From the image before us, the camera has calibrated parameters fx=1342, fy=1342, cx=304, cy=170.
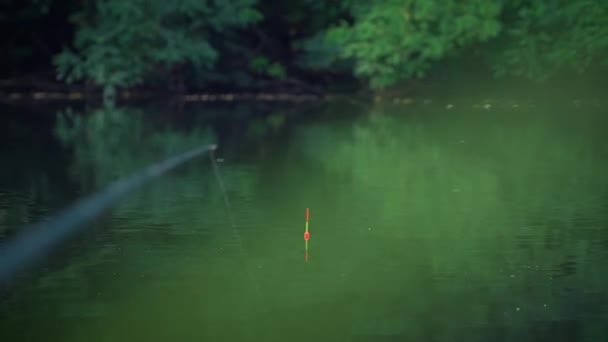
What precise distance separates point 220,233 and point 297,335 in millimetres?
4512

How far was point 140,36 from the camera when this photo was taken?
49.0 m

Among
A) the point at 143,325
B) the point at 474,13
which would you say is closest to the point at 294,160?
the point at 143,325

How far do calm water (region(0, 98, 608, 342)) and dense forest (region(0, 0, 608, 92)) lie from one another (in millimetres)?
21439

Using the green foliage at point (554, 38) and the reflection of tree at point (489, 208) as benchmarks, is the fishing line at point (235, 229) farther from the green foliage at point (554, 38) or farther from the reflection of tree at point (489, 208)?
the green foliage at point (554, 38)

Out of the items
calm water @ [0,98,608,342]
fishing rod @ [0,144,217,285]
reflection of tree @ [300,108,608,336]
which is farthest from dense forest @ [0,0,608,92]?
fishing rod @ [0,144,217,285]

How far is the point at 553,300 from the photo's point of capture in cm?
930

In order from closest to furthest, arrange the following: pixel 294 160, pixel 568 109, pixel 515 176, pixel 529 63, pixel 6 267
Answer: pixel 6 267, pixel 515 176, pixel 294 160, pixel 568 109, pixel 529 63

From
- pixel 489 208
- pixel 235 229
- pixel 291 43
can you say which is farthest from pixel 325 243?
pixel 291 43

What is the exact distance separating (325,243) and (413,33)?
35656 mm

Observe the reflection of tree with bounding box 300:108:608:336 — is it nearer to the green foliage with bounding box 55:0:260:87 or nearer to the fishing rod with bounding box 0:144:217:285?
the fishing rod with bounding box 0:144:217:285

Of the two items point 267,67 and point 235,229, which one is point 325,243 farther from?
point 267,67

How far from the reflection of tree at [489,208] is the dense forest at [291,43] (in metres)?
18.4

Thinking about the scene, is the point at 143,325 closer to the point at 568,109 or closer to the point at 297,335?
the point at 297,335

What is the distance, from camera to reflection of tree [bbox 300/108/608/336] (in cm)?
952
